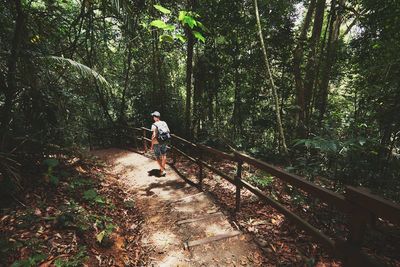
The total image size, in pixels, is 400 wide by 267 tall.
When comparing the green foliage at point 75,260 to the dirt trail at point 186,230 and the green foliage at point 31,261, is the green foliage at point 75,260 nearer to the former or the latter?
the green foliage at point 31,261

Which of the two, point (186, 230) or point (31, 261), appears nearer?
point (31, 261)

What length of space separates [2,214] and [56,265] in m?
1.50

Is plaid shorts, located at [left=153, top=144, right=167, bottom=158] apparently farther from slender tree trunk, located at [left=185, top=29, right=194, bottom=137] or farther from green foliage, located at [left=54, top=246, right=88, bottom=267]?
green foliage, located at [left=54, top=246, right=88, bottom=267]

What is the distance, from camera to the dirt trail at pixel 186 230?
3.54 m

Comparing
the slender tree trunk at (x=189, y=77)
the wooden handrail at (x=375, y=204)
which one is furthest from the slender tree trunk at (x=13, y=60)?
A: the slender tree trunk at (x=189, y=77)

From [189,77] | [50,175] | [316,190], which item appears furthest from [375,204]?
[189,77]

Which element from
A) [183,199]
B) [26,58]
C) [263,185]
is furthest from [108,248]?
[263,185]

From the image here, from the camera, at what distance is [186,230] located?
4266 millimetres

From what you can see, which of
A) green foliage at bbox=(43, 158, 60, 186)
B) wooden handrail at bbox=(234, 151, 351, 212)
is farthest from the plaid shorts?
wooden handrail at bbox=(234, 151, 351, 212)

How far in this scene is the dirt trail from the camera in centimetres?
354

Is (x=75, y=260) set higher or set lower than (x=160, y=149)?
lower

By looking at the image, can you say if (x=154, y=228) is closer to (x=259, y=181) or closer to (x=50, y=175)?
(x=50, y=175)

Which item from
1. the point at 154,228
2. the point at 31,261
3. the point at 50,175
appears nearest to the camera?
the point at 31,261

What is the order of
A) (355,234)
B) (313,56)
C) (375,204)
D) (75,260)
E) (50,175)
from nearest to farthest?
(375,204) → (355,234) → (75,260) → (50,175) → (313,56)
